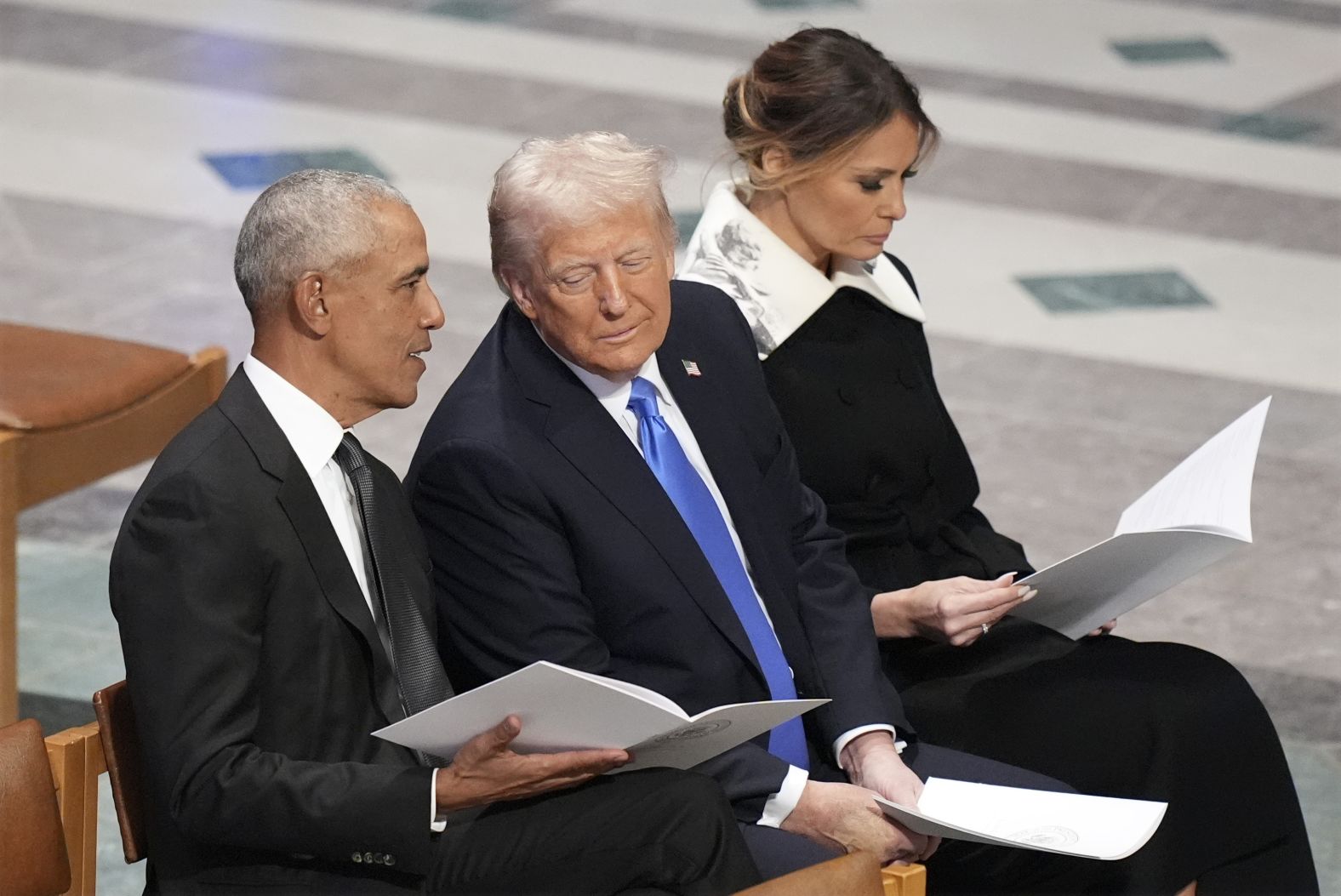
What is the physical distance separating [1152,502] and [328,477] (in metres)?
1.17

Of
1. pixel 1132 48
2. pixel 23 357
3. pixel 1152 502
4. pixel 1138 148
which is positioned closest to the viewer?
pixel 1152 502

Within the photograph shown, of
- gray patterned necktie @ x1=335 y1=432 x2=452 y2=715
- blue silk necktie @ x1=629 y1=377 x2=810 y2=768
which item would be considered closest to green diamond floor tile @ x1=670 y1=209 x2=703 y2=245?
blue silk necktie @ x1=629 y1=377 x2=810 y2=768

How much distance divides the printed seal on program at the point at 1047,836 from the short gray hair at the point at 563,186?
0.85 m

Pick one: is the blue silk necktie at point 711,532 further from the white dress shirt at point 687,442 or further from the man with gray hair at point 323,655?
the man with gray hair at point 323,655

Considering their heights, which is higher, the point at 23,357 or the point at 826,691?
→ the point at 23,357

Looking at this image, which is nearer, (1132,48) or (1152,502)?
(1152,502)

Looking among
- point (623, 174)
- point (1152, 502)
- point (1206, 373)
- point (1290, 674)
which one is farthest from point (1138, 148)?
point (623, 174)

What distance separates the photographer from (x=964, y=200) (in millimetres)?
6410

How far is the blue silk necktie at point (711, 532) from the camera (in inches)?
98.8

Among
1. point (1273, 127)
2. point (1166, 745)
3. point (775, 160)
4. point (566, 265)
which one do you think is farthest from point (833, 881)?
point (1273, 127)

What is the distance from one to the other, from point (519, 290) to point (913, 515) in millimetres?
825

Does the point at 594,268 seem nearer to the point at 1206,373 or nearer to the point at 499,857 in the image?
the point at 499,857

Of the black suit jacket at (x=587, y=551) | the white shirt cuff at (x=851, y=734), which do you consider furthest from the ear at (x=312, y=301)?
the white shirt cuff at (x=851, y=734)

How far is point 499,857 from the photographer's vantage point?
2.15 meters
